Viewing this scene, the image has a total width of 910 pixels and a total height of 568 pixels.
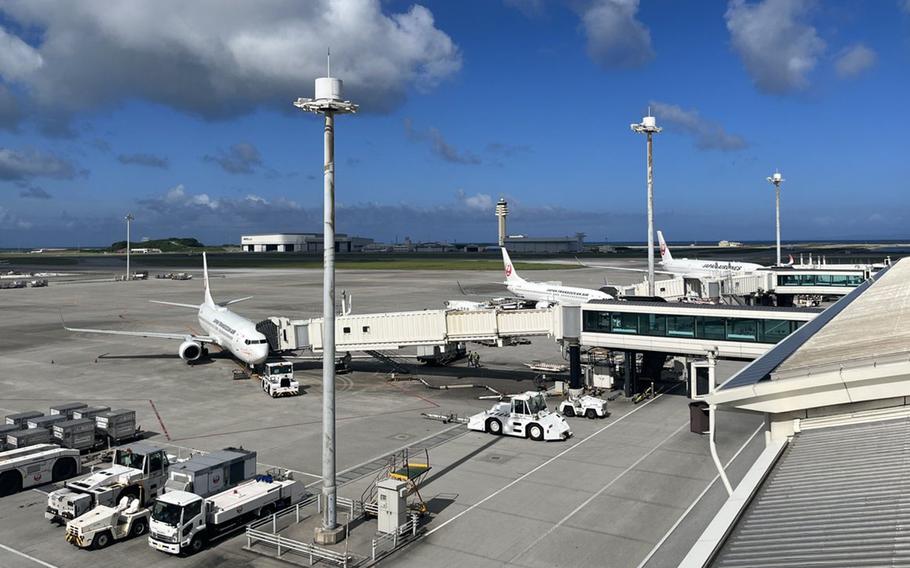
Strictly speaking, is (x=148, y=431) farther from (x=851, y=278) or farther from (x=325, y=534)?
(x=851, y=278)

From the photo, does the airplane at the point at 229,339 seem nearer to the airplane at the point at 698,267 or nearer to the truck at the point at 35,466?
the truck at the point at 35,466

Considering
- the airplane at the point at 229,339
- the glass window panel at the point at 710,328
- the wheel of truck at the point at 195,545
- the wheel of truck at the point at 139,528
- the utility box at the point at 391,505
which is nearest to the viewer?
the wheel of truck at the point at 195,545

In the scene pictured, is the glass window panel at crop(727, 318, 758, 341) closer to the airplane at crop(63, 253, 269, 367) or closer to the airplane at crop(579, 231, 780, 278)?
the airplane at crop(63, 253, 269, 367)

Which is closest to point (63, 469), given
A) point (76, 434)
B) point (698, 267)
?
point (76, 434)

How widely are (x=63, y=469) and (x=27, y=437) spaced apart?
3615 millimetres

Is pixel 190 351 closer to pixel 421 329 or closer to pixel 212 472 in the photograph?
pixel 421 329

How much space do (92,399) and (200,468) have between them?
2444 centimetres

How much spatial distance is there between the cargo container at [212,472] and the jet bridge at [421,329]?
22.9 m

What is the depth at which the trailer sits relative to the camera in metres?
35.9

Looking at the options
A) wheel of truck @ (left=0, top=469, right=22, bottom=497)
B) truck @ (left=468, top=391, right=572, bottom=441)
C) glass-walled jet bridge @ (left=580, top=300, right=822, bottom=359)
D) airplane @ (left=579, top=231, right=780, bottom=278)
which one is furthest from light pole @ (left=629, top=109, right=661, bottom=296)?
airplane @ (left=579, top=231, right=780, bottom=278)

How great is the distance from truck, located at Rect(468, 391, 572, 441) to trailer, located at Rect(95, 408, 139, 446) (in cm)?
1823

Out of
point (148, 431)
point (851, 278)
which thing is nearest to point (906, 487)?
point (148, 431)

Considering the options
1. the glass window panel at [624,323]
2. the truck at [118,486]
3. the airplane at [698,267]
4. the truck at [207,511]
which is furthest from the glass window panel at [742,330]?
the airplane at [698,267]

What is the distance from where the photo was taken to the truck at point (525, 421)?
35.4 meters
